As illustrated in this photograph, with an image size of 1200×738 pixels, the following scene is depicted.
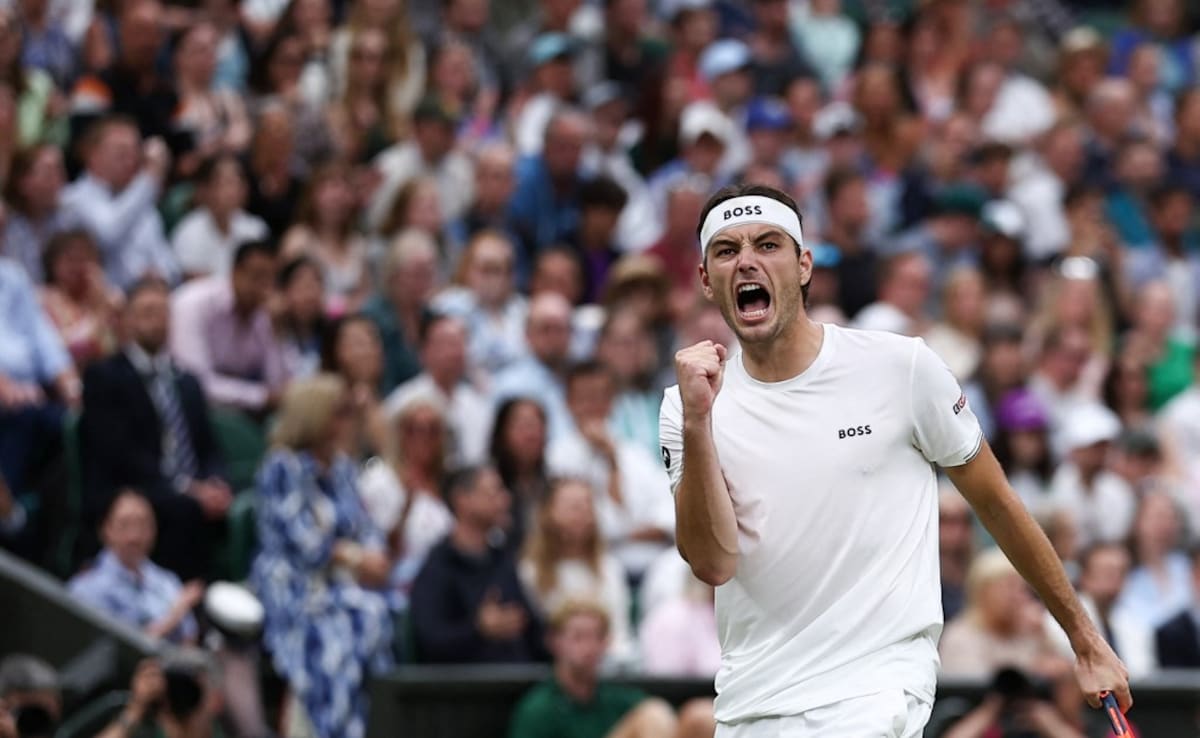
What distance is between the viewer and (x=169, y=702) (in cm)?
880

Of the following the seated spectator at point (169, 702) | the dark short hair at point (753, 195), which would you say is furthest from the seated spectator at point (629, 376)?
the dark short hair at point (753, 195)

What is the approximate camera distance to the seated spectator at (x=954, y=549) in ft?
36.1

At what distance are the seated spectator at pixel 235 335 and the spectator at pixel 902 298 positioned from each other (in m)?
3.41

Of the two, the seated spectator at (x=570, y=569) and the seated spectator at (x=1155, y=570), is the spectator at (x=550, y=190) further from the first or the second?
the seated spectator at (x=1155, y=570)

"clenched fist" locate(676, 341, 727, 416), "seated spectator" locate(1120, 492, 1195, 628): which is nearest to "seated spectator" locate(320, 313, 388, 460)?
"seated spectator" locate(1120, 492, 1195, 628)

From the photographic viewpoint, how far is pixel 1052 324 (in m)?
13.4

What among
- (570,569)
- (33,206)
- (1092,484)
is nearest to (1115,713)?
(570,569)

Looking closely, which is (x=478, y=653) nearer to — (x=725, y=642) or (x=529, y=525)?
(x=529, y=525)

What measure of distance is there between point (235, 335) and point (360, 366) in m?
0.80

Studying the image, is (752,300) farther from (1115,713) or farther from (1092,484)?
(1092,484)

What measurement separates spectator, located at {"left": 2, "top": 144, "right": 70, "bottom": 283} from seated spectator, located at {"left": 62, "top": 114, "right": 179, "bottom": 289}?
0.14 meters

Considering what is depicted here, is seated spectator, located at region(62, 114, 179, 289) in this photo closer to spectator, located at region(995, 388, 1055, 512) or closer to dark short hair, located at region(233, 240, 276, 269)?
dark short hair, located at region(233, 240, 276, 269)

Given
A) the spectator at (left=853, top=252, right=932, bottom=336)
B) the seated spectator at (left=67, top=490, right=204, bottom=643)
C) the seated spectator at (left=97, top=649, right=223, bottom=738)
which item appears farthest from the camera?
the spectator at (left=853, top=252, right=932, bottom=336)

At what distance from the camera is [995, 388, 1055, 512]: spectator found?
40.1 feet
